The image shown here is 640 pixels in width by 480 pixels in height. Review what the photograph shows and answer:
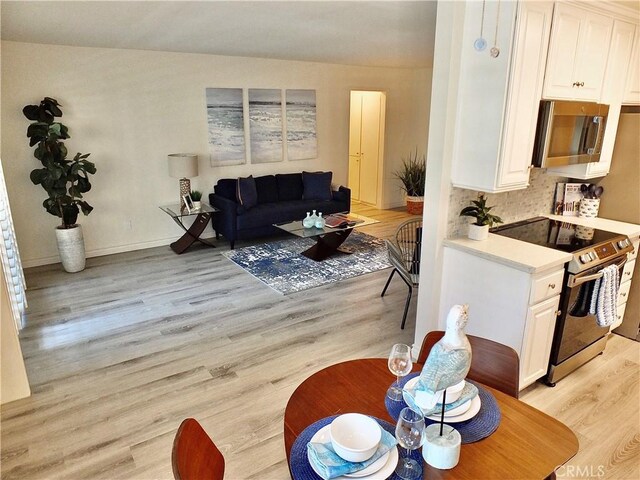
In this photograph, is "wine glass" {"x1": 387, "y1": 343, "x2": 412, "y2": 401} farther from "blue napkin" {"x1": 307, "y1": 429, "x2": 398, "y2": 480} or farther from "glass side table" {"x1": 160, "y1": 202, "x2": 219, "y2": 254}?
"glass side table" {"x1": 160, "y1": 202, "x2": 219, "y2": 254}

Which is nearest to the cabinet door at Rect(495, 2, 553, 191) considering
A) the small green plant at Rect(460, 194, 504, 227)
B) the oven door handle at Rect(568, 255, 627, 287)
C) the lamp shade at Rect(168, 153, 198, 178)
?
the small green plant at Rect(460, 194, 504, 227)

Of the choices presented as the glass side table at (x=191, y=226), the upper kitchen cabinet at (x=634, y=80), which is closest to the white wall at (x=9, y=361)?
the glass side table at (x=191, y=226)

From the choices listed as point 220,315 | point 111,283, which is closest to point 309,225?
point 220,315

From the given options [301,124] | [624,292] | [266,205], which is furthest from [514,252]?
[301,124]

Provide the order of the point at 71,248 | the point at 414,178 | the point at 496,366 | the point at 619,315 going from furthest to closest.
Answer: the point at 414,178, the point at 71,248, the point at 619,315, the point at 496,366

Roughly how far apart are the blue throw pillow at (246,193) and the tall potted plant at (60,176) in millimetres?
1825

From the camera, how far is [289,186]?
6457 mm

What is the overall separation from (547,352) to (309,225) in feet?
9.81

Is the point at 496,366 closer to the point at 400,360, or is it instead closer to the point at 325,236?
the point at 400,360

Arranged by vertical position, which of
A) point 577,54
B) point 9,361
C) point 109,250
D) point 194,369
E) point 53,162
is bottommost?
point 194,369

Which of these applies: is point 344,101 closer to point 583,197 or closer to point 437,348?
point 583,197

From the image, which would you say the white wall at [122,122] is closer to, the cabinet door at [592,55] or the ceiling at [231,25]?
the ceiling at [231,25]

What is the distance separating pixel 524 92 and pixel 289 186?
14.2 ft

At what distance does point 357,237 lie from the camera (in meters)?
6.22
